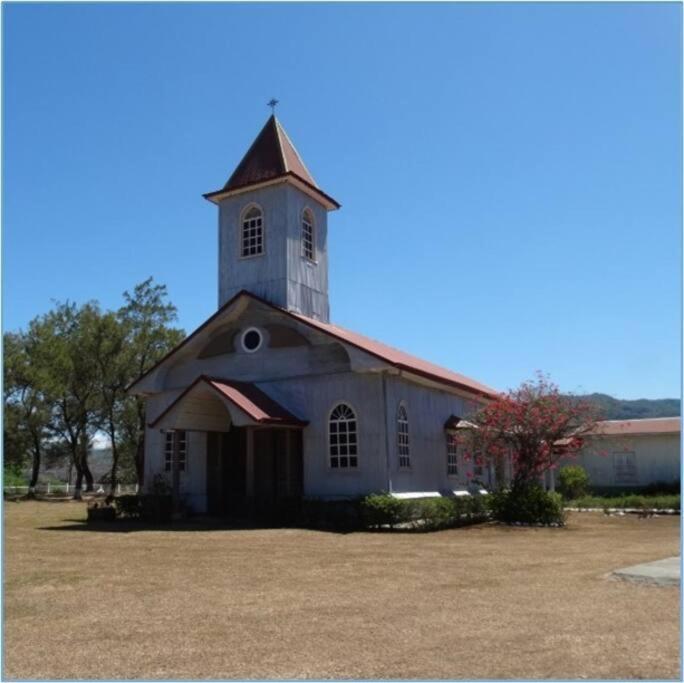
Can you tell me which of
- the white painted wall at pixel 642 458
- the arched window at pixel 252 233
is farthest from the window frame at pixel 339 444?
the white painted wall at pixel 642 458

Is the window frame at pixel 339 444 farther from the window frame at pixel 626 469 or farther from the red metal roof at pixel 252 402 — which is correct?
the window frame at pixel 626 469

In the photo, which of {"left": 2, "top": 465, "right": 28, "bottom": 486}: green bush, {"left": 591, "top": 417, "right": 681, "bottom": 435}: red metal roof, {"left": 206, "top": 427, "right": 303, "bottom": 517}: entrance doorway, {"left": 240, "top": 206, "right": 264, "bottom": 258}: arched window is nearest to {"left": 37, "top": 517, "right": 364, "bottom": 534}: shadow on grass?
{"left": 206, "top": 427, "right": 303, "bottom": 517}: entrance doorway

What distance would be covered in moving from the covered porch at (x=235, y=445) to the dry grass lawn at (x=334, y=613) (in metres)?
6.76

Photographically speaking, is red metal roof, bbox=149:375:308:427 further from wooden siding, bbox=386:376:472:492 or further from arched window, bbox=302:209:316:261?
arched window, bbox=302:209:316:261

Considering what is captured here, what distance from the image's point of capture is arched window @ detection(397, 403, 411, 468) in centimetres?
2328

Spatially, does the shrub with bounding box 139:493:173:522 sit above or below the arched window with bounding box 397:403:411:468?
below

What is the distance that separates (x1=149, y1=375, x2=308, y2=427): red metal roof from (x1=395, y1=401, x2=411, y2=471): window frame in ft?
9.61

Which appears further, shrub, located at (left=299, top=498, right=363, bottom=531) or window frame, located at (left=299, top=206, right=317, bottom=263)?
window frame, located at (left=299, top=206, right=317, bottom=263)

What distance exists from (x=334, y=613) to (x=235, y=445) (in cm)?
1795

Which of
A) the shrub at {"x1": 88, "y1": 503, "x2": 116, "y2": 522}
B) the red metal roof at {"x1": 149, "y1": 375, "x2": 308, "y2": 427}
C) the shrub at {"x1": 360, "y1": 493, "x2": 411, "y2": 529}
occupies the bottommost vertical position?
the shrub at {"x1": 88, "y1": 503, "x2": 116, "y2": 522}

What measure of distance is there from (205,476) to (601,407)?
43.1 ft

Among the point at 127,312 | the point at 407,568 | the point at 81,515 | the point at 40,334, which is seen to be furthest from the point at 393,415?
the point at 40,334

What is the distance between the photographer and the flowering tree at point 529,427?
21.9 m

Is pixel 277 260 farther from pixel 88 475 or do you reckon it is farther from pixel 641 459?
pixel 88 475
